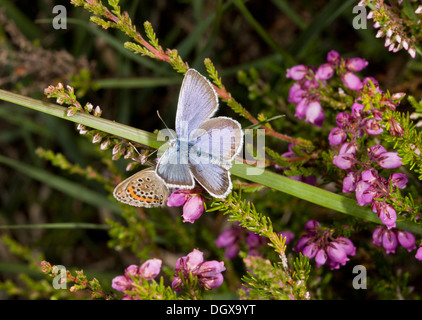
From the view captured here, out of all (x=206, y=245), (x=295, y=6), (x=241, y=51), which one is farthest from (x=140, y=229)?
(x=295, y=6)

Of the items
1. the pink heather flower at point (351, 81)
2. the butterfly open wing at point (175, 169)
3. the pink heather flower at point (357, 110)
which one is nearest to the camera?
the butterfly open wing at point (175, 169)

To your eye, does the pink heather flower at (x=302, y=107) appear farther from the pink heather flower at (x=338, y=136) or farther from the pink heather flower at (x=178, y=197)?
the pink heather flower at (x=178, y=197)

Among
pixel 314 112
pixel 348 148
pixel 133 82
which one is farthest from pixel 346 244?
pixel 133 82

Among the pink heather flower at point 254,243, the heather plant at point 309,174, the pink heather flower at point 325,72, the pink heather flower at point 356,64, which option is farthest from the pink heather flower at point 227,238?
the pink heather flower at point 356,64

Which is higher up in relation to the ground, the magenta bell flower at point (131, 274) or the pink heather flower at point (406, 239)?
the pink heather flower at point (406, 239)

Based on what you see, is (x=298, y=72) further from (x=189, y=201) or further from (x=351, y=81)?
(x=189, y=201)

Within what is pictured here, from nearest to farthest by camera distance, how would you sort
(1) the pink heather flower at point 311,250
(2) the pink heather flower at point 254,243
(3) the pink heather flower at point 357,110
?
1. (3) the pink heather flower at point 357,110
2. (1) the pink heather flower at point 311,250
3. (2) the pink heather flower at point 254,243

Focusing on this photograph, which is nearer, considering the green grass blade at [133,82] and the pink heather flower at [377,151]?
the pink heather flower at [377,151]

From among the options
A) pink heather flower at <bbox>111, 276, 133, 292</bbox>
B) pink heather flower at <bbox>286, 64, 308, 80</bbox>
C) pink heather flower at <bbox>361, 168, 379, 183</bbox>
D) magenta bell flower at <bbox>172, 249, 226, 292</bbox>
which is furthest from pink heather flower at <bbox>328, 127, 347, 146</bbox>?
pink heather flower at <bbox>111, 276, 133, 292</bbox>

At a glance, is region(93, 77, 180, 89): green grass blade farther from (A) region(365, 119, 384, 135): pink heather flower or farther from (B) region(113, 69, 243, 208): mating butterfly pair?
(A) region(365, 119, 384, 135): pink heather flower
